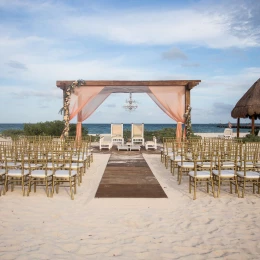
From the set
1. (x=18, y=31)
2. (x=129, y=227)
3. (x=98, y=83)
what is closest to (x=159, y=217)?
(x=129, y=227)

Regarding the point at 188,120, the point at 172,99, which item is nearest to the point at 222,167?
the point at 188,120

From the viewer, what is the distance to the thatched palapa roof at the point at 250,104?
13359 millimetres

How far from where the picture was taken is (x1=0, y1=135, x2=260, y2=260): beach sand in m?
2.79

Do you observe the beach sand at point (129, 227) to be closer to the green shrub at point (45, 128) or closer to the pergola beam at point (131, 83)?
the pergola beam at point (131, 83)

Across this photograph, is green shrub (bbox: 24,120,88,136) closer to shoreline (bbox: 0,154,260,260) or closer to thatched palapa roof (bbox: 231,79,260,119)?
shoreline (bbox: 0,154,260,260)

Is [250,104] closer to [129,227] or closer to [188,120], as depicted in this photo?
[188,120]

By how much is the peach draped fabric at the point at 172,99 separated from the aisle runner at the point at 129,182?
3434 mm

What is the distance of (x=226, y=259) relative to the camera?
2.66m

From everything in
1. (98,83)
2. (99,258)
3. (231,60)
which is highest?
(231,60)

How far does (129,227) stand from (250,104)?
1195 centimetres

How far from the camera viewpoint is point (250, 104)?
1353 cm

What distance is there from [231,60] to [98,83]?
317 inches

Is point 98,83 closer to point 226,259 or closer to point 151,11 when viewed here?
point 151,11

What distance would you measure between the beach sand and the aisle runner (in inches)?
10.2
